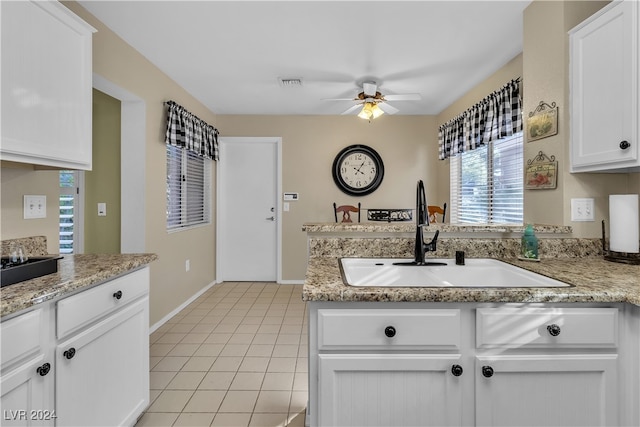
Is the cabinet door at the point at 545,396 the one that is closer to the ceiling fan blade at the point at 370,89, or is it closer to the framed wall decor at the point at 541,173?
the framed wall decor at the point at 541,173

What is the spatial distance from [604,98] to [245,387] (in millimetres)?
2505

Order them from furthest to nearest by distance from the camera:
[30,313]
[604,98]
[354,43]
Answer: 1. [354,43]
2. [604,98]
3. [30,313]

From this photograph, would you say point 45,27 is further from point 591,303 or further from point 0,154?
point 591,303

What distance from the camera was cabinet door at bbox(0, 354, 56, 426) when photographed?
968 mm

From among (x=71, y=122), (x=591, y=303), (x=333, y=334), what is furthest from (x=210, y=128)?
(x=591, y=303)

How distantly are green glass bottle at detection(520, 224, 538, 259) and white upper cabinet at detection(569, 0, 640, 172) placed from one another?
449 millimetres

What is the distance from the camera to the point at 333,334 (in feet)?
3.52

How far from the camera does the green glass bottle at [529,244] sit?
1617mm

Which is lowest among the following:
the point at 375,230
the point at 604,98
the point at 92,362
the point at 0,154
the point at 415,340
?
the point at 92,362

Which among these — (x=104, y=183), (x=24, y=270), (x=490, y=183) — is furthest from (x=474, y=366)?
(x=104, y=183)

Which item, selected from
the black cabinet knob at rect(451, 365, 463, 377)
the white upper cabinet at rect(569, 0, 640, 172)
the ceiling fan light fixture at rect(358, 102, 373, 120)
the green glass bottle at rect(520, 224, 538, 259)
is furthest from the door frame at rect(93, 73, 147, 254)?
the white upper cabinet at rect(569, 0, 640, 172)

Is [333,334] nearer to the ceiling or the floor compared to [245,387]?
nearer to the ceiling

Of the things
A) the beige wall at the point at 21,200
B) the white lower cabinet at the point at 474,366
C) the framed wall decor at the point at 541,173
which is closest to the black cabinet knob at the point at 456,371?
the white lower cabinet at the point at 474,366

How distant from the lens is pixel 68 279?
1.24m
